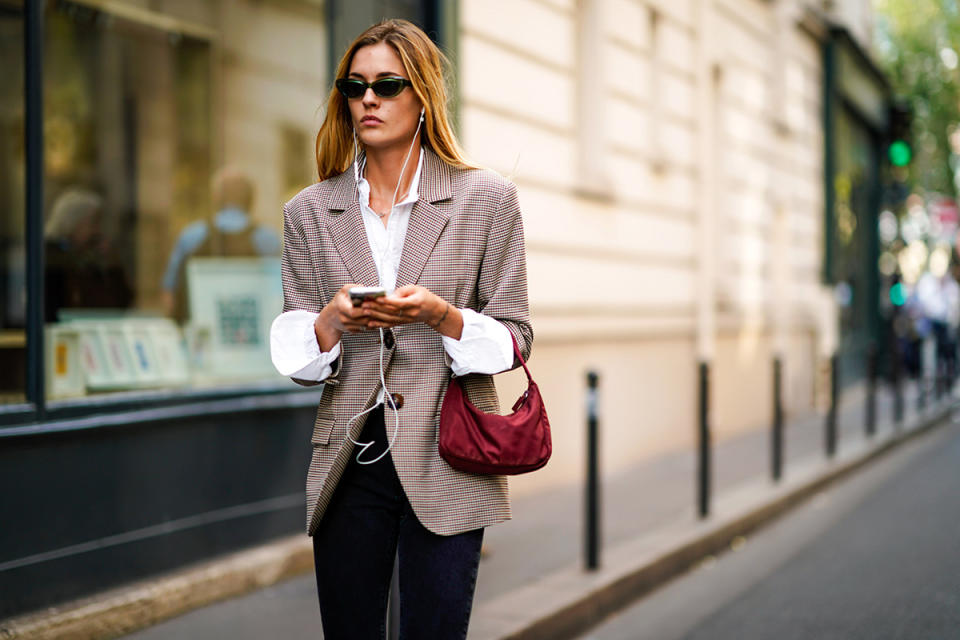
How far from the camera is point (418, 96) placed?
8.64 ft

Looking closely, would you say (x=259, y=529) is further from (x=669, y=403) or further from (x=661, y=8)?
(x=661, y=8)

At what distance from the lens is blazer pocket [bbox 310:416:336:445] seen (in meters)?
2.60

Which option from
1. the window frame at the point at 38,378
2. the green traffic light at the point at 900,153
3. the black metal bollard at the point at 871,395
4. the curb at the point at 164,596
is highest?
the green traffic light at the point at 900,153

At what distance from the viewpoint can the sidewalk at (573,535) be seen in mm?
4762

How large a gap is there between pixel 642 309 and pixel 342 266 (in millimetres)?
7881

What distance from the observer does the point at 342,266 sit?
262 centimetres

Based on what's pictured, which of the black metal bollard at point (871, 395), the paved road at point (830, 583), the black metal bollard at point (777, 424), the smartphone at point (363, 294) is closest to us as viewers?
the smartphone at point (363, 294)

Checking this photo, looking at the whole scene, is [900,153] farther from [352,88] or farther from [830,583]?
[352,88]

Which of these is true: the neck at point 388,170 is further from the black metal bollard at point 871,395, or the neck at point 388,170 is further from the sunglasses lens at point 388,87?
the black metal bollard at point 871,395

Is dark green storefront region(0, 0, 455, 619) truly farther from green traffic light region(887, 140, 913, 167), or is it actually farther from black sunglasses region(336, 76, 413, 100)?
green traffic light region(887, 140, 913, 167)

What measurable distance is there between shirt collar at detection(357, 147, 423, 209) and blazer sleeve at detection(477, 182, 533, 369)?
0.20 meters

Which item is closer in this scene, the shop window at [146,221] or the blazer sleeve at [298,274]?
the blazer sleeve at [298,274]

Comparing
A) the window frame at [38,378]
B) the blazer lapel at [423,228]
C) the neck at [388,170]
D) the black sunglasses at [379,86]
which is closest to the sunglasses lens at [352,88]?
the black sunglasses at [379,86]

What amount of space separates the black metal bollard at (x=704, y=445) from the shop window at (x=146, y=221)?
266cm
